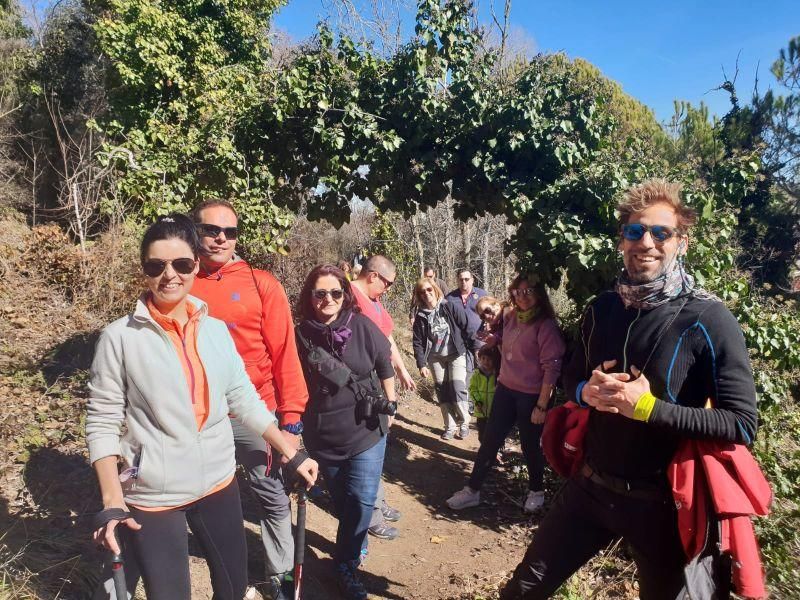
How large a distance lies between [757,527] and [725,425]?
199 cm

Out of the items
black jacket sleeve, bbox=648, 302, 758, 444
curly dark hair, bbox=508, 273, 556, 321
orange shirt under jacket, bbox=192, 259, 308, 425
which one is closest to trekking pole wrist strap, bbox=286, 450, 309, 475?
orange shirt under jacket, bbox=192, 259, 308, 425

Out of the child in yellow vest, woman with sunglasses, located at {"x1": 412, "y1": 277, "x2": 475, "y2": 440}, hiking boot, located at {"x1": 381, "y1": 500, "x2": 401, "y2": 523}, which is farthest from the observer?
woman with sunglasses, located at {"x1": 412, "y1": 277, "x2": 475, "y2": 440}

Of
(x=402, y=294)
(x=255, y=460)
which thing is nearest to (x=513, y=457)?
(x=255, y=460)

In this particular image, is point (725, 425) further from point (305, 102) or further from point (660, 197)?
point (305, 102)

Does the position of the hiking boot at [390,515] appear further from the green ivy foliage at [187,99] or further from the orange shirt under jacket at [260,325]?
the green ivy foliage at [187,99]

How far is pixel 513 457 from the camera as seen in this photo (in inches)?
221

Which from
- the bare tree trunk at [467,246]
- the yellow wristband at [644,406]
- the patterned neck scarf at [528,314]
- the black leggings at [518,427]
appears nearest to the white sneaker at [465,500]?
the black leggings at [518,427]

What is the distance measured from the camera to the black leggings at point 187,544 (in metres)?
1.91

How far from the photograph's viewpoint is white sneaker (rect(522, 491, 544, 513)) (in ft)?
14.4

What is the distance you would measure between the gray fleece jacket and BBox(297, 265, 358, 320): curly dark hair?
1.22 meters

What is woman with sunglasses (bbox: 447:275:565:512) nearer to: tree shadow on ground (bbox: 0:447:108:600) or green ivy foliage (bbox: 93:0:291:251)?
green ivy foliage (bbox: 93:0:291:251)

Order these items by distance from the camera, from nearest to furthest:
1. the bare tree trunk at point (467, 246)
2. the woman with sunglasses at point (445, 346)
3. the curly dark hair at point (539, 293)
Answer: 1. the curly dark hair at point (539, 293)
2. the woman with sunglasses at point (445, 346)
3. the bare tree trunk at point (467, 246)

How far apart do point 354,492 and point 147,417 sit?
1.52 meters

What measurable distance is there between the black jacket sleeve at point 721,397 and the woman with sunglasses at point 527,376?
223cm
